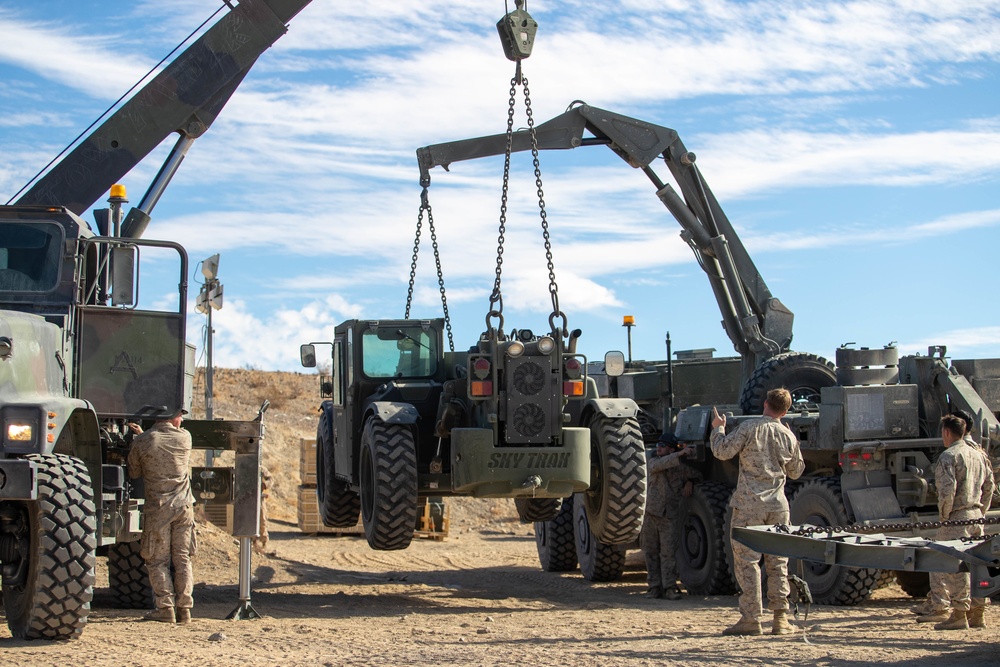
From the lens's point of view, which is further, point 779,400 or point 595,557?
point 595,557

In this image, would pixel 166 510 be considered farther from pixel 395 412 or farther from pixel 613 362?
pixel 613 362

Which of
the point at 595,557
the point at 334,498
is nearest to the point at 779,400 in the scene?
the point at 334,498

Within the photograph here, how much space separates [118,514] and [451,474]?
2.92 metres

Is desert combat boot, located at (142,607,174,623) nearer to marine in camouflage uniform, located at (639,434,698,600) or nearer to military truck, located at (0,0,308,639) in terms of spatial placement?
military truck, located at (0,0,308,639)

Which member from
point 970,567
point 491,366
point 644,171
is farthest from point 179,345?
point 644,171

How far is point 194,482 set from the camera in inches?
414

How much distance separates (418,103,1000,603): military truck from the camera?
1241cm

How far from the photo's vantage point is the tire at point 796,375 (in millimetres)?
15031

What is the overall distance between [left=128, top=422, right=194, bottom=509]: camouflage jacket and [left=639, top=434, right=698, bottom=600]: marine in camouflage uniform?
16.6 feet

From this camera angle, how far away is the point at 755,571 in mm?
9133

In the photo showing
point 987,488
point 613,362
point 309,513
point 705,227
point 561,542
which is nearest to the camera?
point 987,488

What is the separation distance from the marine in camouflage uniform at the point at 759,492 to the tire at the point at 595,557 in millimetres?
5424

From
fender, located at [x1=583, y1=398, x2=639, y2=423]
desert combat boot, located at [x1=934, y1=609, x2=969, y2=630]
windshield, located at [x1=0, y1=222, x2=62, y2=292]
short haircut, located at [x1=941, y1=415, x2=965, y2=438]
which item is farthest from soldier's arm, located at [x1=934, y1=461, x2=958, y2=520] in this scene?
windshield, located at [x1=0, y1=222, x2=62, y2=292]

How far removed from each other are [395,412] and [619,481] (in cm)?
205
